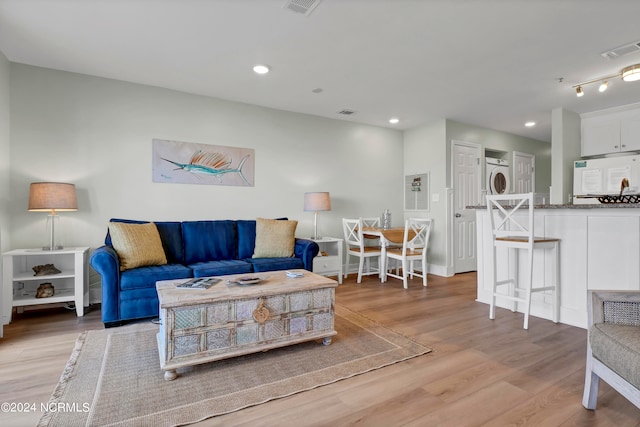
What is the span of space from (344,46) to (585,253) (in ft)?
8.91

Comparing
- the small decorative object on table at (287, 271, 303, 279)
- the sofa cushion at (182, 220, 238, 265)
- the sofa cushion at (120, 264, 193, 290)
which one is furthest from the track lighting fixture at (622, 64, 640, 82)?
the sofa cushion at (120, 264, 193, 290)

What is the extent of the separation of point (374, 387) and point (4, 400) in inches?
77.2

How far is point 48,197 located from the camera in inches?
119

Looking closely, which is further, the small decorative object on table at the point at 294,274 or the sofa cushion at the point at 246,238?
the sofa cushion at the point at 246,238

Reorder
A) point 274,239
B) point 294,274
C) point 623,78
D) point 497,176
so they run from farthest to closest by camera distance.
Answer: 1. point 497,176
2. point 274,239
3. point 623,78
4. point 294,274

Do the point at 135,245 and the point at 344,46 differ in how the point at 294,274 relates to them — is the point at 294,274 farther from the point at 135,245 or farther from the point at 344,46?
the point at 344,46

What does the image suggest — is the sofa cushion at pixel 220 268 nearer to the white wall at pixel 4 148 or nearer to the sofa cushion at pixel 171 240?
the sofa cushion at pixel 171 240

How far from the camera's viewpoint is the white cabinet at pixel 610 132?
440 centimetres

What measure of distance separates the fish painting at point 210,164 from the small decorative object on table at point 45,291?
1708 mm

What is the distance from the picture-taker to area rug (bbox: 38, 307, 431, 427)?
1631 mm

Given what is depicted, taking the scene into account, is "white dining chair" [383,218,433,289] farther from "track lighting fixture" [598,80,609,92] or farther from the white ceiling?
"track lighting fixture" [598,80,609,92]

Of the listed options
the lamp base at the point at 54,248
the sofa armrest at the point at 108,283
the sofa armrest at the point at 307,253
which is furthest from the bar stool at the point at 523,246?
the lamp base at the point at 54,248

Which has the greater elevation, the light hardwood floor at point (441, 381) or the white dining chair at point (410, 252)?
the white dining chair at point (410, 252)

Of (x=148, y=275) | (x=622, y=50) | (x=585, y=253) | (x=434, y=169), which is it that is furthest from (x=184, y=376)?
(x=434, y=169)
